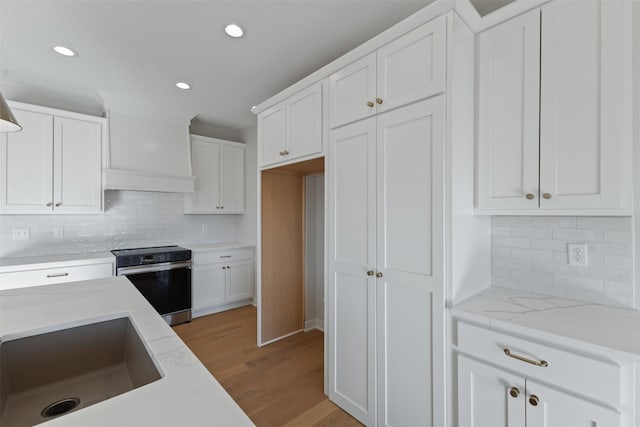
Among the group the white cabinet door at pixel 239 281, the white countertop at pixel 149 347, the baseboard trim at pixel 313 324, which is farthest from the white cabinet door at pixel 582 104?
the white cabinet door at pixel 239 281

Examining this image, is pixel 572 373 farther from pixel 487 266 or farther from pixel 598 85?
pixel 598 85

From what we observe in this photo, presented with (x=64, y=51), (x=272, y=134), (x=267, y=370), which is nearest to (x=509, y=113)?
(x=272, y=134)

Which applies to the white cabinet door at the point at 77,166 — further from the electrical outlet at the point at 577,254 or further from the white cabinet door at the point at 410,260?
the electrical outlet at the point at 577,254

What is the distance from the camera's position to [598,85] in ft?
4.20

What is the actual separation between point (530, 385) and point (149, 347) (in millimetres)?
1479

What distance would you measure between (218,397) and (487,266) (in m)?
1.70

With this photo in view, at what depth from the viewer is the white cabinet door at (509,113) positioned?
4.73 ft

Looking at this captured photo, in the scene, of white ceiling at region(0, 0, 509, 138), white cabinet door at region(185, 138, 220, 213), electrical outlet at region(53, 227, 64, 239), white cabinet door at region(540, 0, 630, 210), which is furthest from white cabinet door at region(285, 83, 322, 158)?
electrical outlet at region(53, 227, 64, 239)

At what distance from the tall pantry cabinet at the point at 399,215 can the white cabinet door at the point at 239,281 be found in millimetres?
2237

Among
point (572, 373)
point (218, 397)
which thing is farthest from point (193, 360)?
point (572, 373)

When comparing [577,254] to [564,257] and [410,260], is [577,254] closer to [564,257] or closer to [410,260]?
[564,257]

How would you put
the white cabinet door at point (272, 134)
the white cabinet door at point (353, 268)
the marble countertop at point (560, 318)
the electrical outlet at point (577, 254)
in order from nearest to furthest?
the marble countertop at point (560, 318), the electrical outlet at point (577, 254), the white cabinet door at point (353, 268), the white cabinet door at point (272, 134)

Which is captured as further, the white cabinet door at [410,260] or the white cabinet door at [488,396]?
the white cabinet door at [410,260]

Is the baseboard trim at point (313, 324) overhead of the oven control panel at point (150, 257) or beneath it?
beneath
